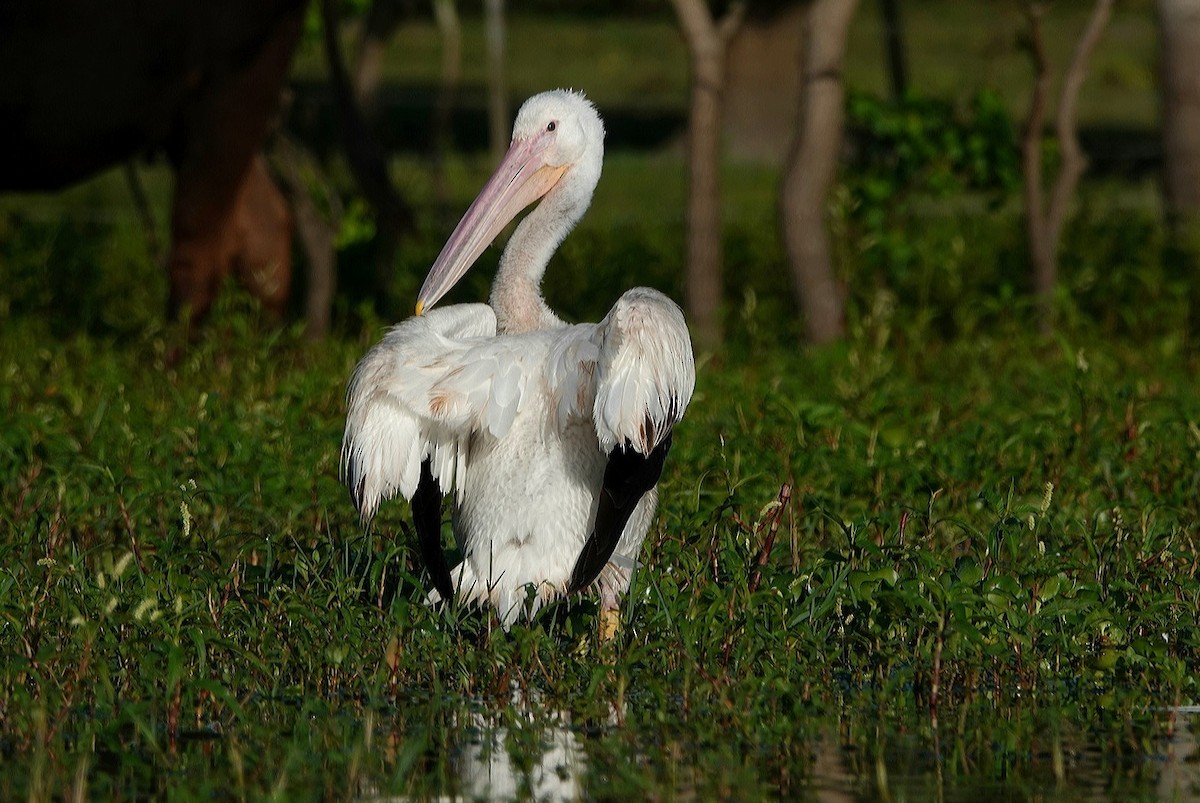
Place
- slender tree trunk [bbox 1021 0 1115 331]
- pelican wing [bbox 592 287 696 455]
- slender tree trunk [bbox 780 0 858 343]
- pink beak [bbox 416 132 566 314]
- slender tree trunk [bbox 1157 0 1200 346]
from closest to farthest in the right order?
pelican wing [bbox 592 287 696 455] < pink beak [bbox 416 132 566 314] < slender tree trunk [bbox 780 0 858 343] < slender tree trunk [bbox 1021 0 1115 331] < slender tree trunk [bbox 1157 0 1200 346]

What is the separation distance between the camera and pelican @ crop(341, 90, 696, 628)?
428 cm

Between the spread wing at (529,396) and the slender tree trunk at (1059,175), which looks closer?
the spread wing at (529,396)

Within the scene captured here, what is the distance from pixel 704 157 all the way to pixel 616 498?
467 cm

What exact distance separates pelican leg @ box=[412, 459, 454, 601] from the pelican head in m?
0.77

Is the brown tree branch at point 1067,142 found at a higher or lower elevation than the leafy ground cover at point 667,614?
higher

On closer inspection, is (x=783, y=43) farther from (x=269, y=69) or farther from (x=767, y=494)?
(x=767, y=494)

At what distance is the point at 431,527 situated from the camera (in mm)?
4562

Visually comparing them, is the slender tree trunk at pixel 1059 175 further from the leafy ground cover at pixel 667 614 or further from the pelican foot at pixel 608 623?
the pelican foot at pixel 608 623

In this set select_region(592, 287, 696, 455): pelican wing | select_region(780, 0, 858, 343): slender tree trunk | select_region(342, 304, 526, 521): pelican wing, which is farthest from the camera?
select_region(780, 0, 858, 343): slender tree trunk

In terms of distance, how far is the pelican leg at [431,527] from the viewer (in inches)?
178

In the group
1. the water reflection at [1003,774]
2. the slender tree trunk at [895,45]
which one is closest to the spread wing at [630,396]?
the water reflection at [1003,774]

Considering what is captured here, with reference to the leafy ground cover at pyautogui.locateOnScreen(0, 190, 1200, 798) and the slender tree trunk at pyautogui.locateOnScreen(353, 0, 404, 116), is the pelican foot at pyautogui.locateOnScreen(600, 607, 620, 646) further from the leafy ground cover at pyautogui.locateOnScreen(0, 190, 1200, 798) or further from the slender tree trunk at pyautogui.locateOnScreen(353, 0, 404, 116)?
the slender tree trunk at pyautogui.locateOnScreen(353, 0, 404, 116)

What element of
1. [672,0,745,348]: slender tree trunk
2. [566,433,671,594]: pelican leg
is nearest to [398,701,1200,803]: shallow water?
[566,433,671,594]: pelican leg

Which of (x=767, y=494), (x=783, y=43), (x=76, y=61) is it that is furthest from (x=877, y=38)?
(x=767, y=494)
